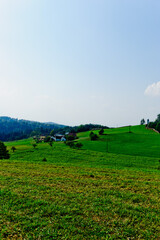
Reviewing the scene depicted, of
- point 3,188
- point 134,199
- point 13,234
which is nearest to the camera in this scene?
point 13,234

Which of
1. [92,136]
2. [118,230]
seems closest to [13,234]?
[118,230]

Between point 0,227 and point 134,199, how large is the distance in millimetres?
8300

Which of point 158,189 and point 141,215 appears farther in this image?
point 158,189

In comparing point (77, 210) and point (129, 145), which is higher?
point (77, 210)

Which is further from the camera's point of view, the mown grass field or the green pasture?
the green pasture

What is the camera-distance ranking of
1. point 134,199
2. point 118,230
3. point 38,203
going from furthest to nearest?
1. point 134,199
2. point 38,203
3. point 118,230

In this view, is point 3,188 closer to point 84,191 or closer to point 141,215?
point 84,191

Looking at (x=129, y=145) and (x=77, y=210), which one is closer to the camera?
(x=77, y=210)

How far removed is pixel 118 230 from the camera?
289 inches

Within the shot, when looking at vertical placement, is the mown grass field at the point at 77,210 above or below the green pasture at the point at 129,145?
above

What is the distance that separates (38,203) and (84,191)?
367 cm

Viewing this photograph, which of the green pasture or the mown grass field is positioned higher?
the mown grass field

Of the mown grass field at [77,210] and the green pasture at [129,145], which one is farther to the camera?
the green pasture at [129,145]

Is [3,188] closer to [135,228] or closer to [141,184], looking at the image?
[135,228]
